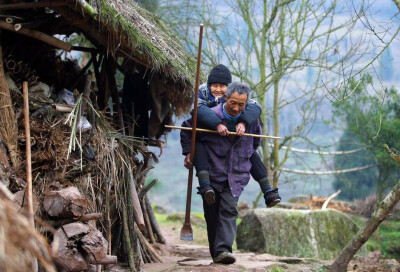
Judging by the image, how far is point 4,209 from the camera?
225cm

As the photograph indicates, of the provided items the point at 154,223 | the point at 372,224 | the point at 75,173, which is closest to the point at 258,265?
the point at 372,224

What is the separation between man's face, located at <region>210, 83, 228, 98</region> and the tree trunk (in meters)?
1.81

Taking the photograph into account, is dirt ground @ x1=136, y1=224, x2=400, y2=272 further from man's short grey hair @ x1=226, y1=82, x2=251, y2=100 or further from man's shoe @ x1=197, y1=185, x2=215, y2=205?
man's short grey hair @ x1=226, y1=82, x2=251, y2=100

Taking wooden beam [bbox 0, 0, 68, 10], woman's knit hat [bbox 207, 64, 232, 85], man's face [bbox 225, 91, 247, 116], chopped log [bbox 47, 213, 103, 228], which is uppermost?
wooden beam [bbox 0, 0, 68, 10]

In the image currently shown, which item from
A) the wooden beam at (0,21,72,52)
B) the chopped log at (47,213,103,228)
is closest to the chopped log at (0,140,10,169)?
the chopped log at (47,213,103,228)

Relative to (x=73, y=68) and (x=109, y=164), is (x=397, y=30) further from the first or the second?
(x=73, y=68)

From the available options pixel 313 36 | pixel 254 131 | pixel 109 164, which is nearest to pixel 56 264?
pixel 109 164

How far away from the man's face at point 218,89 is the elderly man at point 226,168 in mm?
184

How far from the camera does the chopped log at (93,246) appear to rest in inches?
199

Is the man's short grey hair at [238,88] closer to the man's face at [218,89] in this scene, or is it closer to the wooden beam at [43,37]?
the man's face at [218,89]

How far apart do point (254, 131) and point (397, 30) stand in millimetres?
1600

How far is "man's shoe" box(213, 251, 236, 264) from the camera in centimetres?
617

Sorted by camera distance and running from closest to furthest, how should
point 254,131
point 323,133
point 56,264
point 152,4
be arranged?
point 56,264, point 254,131, point 152,4, point 323,133

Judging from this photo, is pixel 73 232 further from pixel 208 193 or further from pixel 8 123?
pixel 208 193
